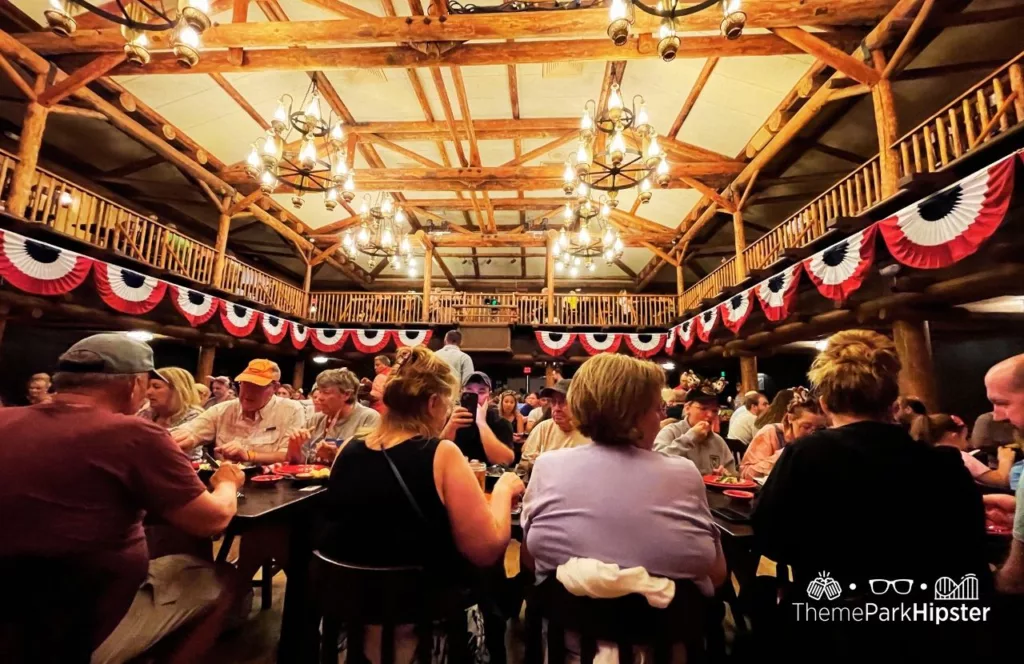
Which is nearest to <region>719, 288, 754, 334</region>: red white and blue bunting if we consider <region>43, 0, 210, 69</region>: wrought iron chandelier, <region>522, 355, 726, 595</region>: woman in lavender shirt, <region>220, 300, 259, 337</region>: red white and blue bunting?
<region>522, 355, 726, 595</region>: woman in lavender shirt

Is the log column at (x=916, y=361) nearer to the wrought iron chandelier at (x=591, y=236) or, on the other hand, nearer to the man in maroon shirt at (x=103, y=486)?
the wrought iron chandelier at (x=591, y=236)

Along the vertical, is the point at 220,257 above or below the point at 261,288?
above

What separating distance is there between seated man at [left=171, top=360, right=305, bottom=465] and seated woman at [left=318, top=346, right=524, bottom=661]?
5.56ft

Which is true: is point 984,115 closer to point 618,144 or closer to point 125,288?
point 618,144

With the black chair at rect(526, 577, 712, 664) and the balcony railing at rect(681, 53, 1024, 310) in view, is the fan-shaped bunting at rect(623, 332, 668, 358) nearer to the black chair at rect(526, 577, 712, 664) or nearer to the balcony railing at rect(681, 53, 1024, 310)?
the balcony railing at rect(681, 53, 1024, 310)

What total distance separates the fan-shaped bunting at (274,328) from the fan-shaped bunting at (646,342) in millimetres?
8616

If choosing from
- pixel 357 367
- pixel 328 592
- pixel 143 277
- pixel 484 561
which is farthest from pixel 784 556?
pixel 357 367

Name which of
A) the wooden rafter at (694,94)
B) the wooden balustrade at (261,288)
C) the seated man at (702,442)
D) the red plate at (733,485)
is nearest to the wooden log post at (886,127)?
the wooden rafter at (694,94)

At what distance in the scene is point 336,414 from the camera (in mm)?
3193

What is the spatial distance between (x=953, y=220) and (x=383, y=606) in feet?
15.7

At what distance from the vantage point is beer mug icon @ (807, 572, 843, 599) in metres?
1.32

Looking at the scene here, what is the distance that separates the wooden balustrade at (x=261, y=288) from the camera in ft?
33.3

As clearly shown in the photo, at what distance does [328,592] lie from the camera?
130cm

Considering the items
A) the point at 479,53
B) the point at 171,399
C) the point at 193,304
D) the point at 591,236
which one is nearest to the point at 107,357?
the point at 171,399
